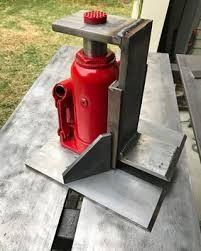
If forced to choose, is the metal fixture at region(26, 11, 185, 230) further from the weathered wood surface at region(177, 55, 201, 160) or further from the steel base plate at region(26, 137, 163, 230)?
the weathered wood surface at region(177, 55, 201, 160)

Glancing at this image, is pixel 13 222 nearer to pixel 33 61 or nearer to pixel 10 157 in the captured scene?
pixel 10 157

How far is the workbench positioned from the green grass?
3.60 feet

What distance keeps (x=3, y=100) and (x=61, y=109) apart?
142 cm

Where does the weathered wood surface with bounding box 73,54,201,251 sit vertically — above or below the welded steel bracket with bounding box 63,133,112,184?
below

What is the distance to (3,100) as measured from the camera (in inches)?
77.7

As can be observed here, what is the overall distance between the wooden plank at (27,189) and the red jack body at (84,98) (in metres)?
A: 0.11

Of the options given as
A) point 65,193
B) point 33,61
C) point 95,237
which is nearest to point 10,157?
point 65,193

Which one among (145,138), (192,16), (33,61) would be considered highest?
(145,138)

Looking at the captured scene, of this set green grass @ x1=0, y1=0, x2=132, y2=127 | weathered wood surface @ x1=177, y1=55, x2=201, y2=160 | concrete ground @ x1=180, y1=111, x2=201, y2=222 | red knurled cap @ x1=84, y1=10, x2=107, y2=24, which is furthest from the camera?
green grass @ x1=0, y1=0, x2=132, y2=127

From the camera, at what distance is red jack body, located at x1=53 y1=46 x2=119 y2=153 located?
59cm

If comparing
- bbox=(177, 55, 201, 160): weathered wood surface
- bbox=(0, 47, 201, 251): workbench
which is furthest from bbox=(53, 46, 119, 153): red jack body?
bbox=(177, 55, 201, 160): weathered wood surface

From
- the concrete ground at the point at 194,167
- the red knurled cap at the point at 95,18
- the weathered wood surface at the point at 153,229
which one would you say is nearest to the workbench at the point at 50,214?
the weathered wood surface at the point at 153,229

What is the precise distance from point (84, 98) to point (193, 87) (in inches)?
21.2

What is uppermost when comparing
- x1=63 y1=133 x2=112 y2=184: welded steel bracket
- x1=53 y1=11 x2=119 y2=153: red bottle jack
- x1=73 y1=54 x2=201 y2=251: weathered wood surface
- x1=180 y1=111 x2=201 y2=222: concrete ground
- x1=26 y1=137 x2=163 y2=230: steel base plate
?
x1=53 y1=11 x2=119 y2=153: red bottle jack
